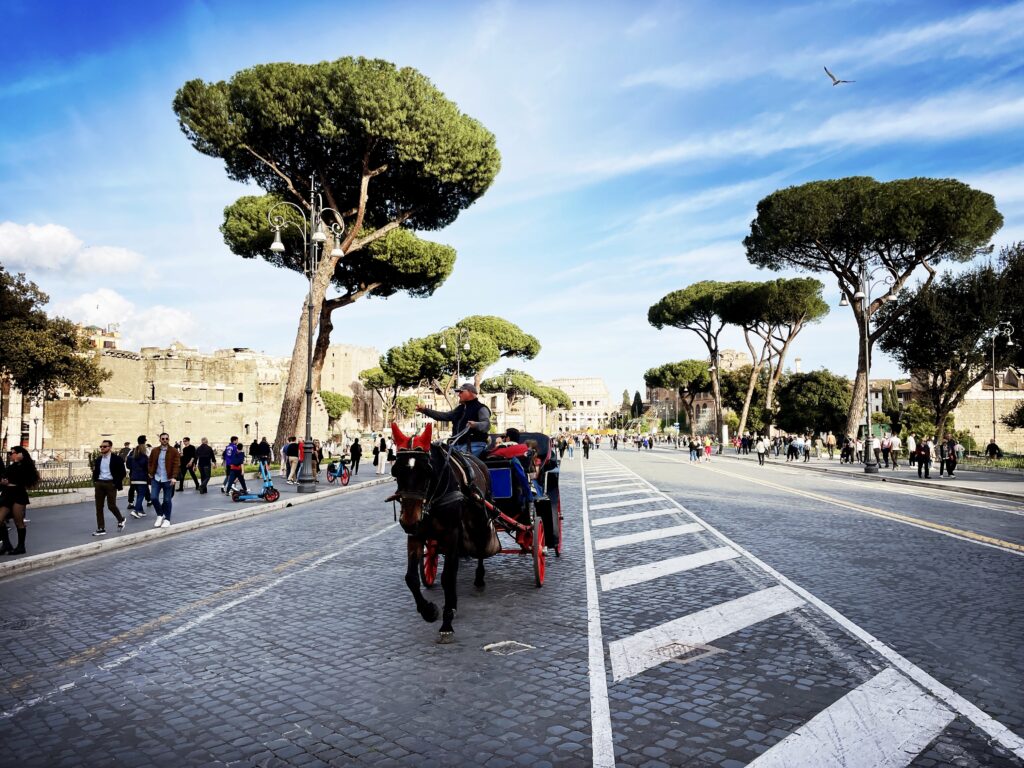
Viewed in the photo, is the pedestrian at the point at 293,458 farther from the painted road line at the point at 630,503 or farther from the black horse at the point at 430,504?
the black horse at the point at 430,504

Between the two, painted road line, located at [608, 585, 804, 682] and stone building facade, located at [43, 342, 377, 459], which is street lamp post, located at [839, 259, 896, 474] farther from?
stone building facade, located at [43, 342, 377, 459]

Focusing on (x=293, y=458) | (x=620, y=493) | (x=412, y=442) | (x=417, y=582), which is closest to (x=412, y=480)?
(x=412, y=442)

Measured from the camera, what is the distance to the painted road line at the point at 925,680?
362 centimetres

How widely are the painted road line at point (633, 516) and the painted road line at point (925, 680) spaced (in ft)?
16.6

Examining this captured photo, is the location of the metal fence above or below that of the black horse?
below

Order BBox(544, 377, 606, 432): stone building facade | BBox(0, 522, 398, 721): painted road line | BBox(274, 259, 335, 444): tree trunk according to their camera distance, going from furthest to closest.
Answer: BBox(544, 377, 606, 432): stone building facade, BBox(274, 259, 335, 444): tree trunk, BBox(0, 522, 398, 721): painted road line

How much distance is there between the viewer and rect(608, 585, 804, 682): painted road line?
192 inches

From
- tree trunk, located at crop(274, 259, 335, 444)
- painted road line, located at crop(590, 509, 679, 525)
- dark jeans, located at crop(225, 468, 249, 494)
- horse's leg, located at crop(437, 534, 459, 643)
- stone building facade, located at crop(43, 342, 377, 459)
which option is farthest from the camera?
stone building facade, located at crop(43, 342, 377, 459)

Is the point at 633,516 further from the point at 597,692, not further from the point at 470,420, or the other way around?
the point at 597,692

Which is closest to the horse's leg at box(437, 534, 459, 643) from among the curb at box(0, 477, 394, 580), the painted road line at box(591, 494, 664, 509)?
the curb at box(0, 477, 394, 580)

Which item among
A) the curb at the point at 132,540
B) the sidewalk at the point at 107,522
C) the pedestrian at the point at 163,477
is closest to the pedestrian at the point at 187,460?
the sidewalk at the point at 107,522

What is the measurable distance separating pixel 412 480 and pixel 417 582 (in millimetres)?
766

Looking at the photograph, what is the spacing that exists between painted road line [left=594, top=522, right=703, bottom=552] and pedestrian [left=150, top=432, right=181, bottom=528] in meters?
7.52

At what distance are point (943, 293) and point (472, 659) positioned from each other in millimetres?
39293
